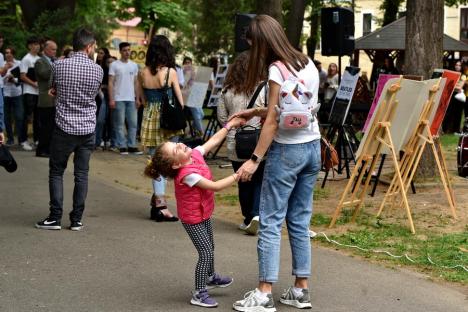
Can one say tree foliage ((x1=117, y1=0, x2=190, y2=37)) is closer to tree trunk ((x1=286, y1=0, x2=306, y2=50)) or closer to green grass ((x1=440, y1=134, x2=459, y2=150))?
green grass ((x1=440, y1=134, x2=459, y2=150))

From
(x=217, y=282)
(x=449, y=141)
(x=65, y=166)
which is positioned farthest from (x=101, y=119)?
(x=217, y=282)

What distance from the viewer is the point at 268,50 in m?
6.34

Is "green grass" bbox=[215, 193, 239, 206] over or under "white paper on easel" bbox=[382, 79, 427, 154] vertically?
under

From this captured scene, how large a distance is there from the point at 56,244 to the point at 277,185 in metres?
3.04

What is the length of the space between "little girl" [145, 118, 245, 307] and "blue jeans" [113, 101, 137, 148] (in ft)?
36.2

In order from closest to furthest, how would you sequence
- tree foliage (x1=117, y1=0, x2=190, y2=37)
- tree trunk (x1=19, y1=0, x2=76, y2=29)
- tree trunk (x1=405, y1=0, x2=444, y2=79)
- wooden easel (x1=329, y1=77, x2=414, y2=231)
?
wooden easel (x1=329, y1=77, x2=414, y2=231) → tree trunk (x1=405, y1=0, x2=444, y2=79) → tree trunk (x1=19, y1=0, x2=76, y2=29) → tree foliage (x1=117, y1=0, x2=190, y2=37)

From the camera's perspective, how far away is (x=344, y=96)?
13.9 meters

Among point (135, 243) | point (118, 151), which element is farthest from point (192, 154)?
point (118, 151)

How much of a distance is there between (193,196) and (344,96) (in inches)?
304

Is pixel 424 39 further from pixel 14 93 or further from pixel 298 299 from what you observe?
pixel 14 93

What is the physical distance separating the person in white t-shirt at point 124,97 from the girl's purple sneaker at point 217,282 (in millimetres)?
A: 10360

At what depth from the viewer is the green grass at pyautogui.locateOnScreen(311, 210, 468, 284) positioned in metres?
8.08

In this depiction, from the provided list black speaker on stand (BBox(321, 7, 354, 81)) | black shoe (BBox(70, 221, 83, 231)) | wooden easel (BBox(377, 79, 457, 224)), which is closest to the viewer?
A: black shoe (BBox(70, 221, 83, 231))

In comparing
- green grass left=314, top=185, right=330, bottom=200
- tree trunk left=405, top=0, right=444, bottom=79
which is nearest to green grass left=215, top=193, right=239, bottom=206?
green grass left=314, top=185, right=330, bottom=200
